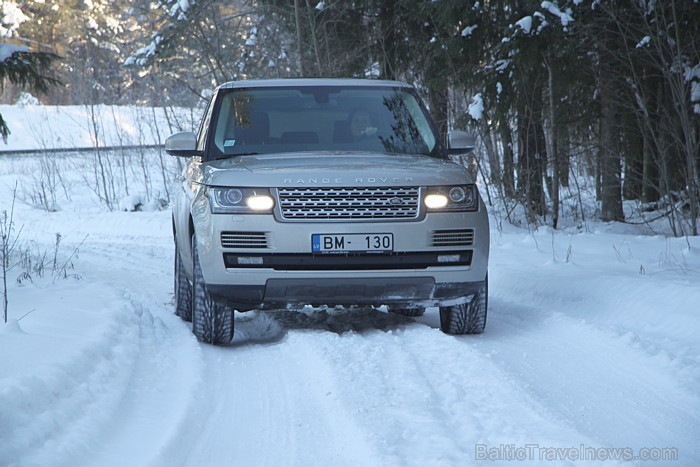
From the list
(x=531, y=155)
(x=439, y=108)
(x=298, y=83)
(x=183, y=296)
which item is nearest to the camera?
(x=298, y=83)

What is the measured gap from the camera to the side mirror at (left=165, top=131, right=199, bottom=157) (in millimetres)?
6824

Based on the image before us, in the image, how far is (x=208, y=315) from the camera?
612 cm

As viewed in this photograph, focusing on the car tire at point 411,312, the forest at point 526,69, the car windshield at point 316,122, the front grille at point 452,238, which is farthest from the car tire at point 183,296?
the forest at point 526,69

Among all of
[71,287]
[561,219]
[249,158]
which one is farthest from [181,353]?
[561,219]

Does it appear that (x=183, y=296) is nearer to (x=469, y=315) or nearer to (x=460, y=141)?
(x=469, y=315)

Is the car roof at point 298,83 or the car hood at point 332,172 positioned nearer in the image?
the car hood at point 332,172

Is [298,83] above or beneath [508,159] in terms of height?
above

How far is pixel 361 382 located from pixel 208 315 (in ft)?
5.58

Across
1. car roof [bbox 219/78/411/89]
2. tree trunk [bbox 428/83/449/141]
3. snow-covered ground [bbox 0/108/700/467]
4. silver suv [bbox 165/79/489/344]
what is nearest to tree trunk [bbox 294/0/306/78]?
tree trunk [bbox 428/83/449/141]

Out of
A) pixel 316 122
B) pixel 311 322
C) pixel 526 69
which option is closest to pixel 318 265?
pixel 311 322

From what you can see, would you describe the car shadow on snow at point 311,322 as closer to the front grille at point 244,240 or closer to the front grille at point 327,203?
the front grille at point 244,240

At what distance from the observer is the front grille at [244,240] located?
5.78 meters

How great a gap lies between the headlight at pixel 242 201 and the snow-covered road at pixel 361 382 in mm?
942

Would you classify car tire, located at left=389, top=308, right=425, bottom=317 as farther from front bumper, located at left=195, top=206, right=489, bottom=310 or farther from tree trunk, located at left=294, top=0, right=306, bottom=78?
tree trunk, located at left=294, top=0, right=306, bottom=78
